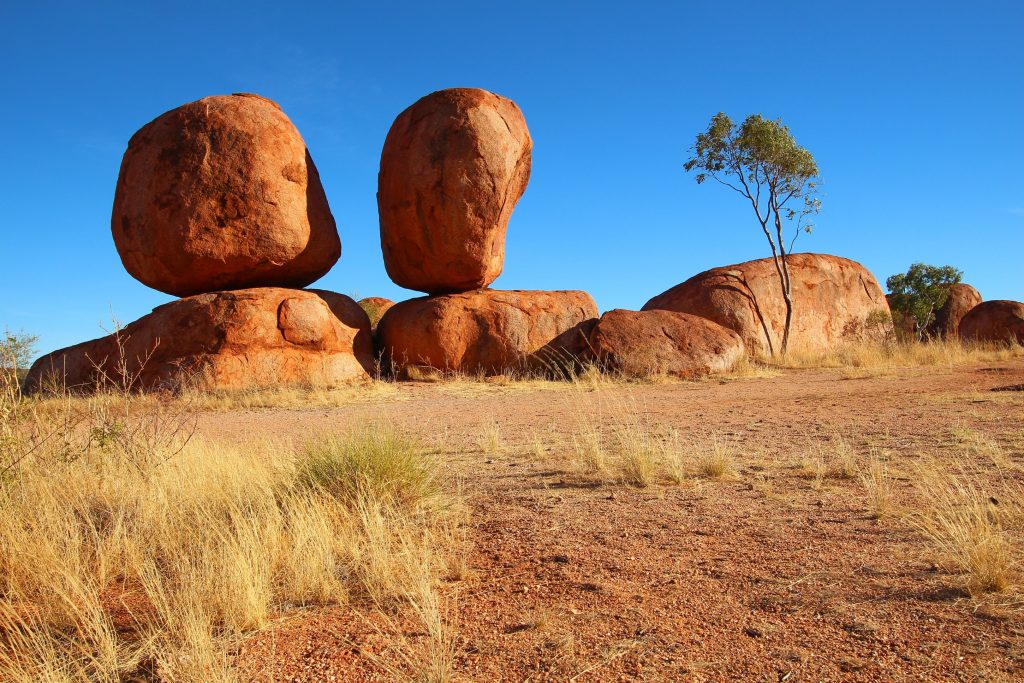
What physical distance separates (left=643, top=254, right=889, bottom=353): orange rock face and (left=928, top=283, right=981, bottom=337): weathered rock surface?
5.03 metres

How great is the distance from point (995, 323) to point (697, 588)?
1936 centimetres

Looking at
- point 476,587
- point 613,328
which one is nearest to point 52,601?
point 476,587

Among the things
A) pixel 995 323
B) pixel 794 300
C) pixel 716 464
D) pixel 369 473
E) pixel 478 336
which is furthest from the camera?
pixel 995 323

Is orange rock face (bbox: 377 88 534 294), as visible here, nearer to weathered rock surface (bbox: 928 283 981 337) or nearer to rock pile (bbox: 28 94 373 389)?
rock pile (bbox: 28 94 373 389)

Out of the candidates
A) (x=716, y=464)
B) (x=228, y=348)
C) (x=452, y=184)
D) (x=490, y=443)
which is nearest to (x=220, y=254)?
(x=228, y=348)

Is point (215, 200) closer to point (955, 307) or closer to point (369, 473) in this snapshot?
point (369, 473)

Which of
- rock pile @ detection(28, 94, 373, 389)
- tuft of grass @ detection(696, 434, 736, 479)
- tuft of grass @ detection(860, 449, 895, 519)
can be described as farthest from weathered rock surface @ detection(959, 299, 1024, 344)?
tuft of grass @ detection(860, 449, 895, 519)

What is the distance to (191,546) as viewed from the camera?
328 cm

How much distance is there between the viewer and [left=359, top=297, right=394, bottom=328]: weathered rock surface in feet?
68.5

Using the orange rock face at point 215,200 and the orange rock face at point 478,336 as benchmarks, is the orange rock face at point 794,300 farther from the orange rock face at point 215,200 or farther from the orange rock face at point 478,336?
the orange rock face at point 215,200

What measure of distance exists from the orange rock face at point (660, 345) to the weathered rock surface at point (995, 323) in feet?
27.6

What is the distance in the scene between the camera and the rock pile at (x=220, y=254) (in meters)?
11.5

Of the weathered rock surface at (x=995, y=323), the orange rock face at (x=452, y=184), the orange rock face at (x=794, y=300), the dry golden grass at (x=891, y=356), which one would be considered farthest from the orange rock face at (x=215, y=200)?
the weathered rock surface at (x=995, y=323)

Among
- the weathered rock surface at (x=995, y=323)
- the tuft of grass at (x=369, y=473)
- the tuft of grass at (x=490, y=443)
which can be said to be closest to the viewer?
the tuft of grass at (x=369, y=473)
